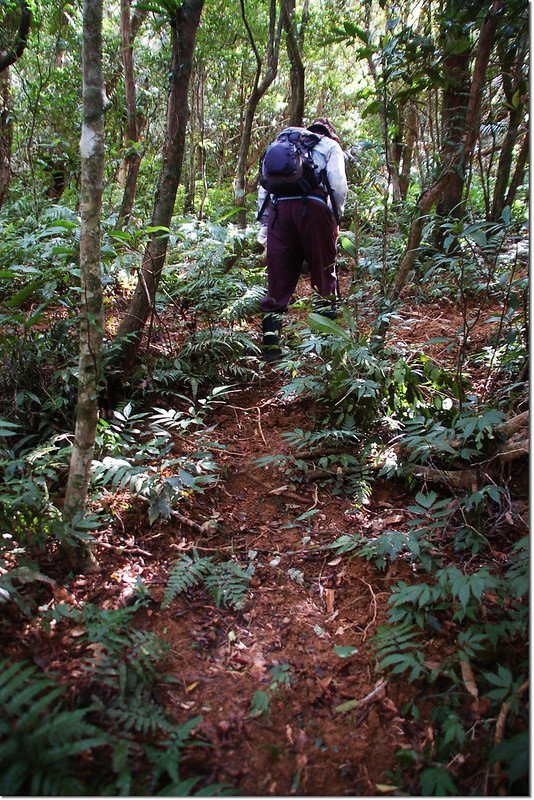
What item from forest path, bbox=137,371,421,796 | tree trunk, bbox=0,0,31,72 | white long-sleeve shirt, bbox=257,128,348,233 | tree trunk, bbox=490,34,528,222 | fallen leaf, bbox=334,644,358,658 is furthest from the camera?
tree trunk, bbox=0,0,31,72

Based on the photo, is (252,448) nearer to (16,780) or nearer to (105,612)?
(105,612)

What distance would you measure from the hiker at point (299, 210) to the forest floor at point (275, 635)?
174 centimetres

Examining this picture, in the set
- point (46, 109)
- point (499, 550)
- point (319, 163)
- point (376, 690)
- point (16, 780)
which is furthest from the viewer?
point (46, 109)

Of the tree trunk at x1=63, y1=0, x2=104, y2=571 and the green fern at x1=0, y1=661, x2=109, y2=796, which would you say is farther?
the tree trunk at x1=63, y1=0, x2=104, y2=571

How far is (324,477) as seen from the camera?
3471 mm

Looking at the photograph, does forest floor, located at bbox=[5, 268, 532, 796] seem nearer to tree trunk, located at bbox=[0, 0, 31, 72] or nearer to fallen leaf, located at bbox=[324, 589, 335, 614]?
fallen leaf, located at bbox=[324, 589, 335, 614]

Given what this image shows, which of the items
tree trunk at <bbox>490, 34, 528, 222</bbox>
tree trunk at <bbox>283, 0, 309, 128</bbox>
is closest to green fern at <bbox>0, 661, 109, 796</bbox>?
tree trunk at <bbox>490, 34, 528, 222</bbox>

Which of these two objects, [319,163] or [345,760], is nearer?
[345,760]

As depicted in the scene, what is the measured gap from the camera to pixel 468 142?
3.65m

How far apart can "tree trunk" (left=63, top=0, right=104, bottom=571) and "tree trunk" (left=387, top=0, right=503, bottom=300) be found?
7.84 ft

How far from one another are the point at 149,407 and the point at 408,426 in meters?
2.05

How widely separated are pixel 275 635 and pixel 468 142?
11.7ft

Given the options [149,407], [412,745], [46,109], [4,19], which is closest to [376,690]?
[412,745]

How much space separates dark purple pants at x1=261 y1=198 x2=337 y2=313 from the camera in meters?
4.49
